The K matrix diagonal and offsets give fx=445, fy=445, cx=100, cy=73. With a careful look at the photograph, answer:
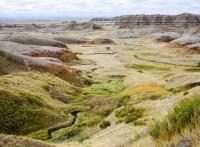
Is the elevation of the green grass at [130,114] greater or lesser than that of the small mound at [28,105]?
greater

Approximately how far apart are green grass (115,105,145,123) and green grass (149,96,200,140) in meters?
7.05

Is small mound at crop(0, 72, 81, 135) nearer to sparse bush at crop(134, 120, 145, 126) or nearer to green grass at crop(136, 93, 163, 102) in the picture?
green grass at crop(136, 93, 163, 102)

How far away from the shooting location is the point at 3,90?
28219mm

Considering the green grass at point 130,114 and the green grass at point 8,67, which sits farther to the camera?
the green grass at point 8,67

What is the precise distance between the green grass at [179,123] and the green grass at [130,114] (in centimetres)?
705

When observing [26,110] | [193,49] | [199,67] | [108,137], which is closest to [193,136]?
[108,137]

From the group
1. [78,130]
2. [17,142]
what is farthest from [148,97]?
[17,142]

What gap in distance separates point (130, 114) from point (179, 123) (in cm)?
947

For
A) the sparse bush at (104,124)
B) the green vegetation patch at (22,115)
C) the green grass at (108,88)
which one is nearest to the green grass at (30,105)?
the green vegetation patch at (22,115)

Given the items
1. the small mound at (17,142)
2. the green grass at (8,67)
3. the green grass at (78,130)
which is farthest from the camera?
the green grass at (8,67)

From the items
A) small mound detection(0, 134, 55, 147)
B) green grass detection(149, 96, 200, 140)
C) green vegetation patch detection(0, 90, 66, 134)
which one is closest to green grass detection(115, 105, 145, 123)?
green vegetation patch detection(0, 90, 66, 134)

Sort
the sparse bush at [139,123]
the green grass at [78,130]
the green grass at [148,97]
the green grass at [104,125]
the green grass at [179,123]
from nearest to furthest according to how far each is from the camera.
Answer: the green grass at [179,123] < the sparse bush at [139,123] < the green grass at [78,130] < the green grass at [104,125] < the green grass at [148,97]

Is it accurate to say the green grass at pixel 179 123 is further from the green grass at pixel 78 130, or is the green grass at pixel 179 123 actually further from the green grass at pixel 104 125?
the green grass at pixel 104 125

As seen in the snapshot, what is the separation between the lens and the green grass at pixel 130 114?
22.7 meters
